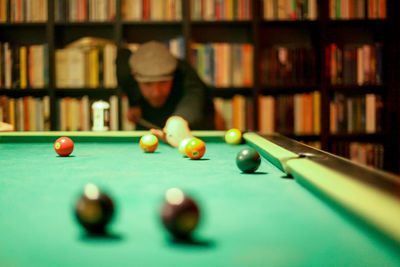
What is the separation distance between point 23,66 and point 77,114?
57 centimetres

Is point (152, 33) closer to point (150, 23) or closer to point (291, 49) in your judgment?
point (150, 23)

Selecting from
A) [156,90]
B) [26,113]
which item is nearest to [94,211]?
[156,90]

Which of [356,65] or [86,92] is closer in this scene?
[356,65]

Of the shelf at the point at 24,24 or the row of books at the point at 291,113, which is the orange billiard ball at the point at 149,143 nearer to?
the row of books at the point at 291,113

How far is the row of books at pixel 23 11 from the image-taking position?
359 cm

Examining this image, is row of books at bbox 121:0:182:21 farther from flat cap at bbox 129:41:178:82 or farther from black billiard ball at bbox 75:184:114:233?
black billiard ball at bbox 75:184:114:233

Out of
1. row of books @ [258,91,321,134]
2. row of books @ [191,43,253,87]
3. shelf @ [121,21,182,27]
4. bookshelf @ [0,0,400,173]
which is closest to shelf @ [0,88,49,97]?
bookshelf @ [0,0,400,173]

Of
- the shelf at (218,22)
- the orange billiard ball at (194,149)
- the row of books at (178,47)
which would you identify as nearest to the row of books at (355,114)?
the shelf at (218,22)

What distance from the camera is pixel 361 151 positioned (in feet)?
11.8

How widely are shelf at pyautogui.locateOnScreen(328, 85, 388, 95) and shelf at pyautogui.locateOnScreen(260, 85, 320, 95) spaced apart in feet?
0.48

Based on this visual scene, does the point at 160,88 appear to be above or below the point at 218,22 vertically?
below

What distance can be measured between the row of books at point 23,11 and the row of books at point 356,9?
7.49 ft

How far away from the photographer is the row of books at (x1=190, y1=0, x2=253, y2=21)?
3.53 metres

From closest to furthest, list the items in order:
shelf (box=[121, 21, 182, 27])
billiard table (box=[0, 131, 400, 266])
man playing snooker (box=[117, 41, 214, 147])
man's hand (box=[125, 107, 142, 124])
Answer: billiard table (box=[0, 131, 400, 266]) < man playing snooker (box=[117, 41, 214, 147]) < man's hand (box=[125, 107, 142, 124]) < shelf (box=[121, 21, 182, 27])
